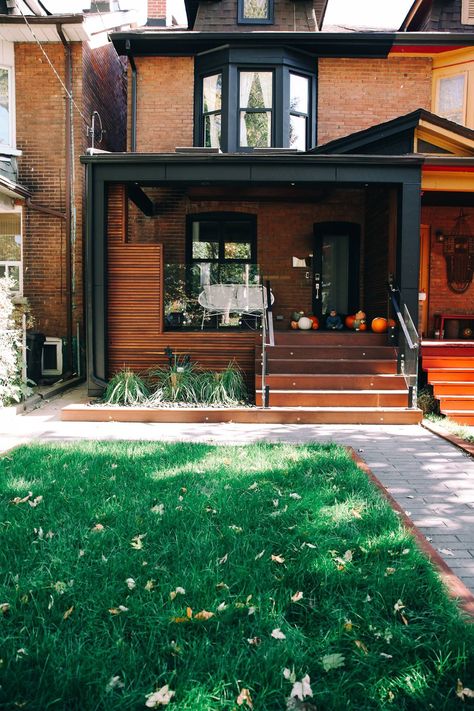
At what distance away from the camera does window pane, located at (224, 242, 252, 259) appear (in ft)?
37.6

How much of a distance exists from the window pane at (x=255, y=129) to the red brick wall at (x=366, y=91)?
127 cm

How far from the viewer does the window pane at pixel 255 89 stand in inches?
433

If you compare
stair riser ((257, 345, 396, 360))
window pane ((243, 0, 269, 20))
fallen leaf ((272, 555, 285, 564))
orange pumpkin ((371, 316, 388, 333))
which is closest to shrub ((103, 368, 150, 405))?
stair riser ((257, 345, 396, 360))

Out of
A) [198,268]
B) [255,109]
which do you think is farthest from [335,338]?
[255,109]

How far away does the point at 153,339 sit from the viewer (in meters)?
8.42

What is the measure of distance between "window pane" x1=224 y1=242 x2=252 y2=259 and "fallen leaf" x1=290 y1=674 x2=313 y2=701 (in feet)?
33.5

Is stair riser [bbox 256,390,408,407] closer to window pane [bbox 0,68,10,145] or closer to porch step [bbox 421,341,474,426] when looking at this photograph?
porch step [bbox 421,341,474,426]

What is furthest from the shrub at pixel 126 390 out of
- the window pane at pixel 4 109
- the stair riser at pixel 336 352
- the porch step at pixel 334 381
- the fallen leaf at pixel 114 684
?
the window pane at pixel 4 109

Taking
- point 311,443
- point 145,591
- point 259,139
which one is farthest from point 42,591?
point 259,139

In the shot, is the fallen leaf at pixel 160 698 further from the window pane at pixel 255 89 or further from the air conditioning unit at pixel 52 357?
the window pane at pixel 255 89

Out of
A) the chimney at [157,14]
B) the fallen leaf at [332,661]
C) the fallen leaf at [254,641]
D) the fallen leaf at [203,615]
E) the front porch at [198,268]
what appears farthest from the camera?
the chimney at [157,14]

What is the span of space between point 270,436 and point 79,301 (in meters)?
6.89

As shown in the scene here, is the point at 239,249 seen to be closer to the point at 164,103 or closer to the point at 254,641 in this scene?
the point at 164,103

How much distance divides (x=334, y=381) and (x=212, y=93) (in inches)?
295
